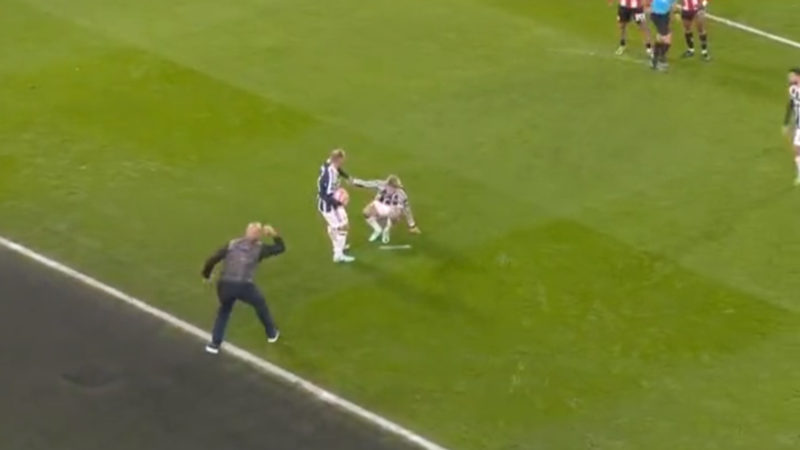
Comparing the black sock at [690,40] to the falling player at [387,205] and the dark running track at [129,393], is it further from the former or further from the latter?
the dark running track at [129,393]

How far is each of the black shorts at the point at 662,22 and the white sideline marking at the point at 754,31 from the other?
11.6 feet

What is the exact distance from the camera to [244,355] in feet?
87.1

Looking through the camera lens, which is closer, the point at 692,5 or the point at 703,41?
the point at 692,5

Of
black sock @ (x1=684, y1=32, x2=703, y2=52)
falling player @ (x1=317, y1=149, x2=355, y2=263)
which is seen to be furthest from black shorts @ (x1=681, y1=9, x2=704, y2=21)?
falling player @ (x1=317, y1=149, x2=355, y2=263)

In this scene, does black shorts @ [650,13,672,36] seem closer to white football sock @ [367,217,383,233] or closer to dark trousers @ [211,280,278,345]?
white football sock @ [367,217,383,233]

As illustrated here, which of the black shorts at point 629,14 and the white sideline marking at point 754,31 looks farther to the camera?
the white sideline marking at point 754,31

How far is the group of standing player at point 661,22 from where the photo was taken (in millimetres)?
35938

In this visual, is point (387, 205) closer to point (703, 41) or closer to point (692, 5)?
point (692, 5)

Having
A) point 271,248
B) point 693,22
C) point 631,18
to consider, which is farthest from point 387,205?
point 693,22

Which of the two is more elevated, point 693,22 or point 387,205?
point 693,22

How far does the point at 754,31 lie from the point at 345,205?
13.8m

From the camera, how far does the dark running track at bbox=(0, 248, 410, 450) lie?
24.4m

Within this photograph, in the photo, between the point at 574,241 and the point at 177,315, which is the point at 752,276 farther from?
the point at 177,315

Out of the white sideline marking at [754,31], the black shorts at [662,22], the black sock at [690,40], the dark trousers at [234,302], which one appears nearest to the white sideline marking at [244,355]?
the dark trousers at [234,302]
